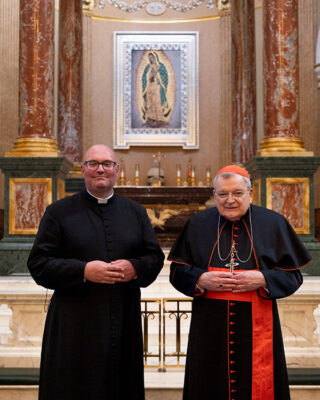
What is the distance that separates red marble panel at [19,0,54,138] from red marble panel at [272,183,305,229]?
10.6 feet

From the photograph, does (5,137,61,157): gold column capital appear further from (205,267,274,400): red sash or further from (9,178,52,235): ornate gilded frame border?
(205,267,274,400): red sash

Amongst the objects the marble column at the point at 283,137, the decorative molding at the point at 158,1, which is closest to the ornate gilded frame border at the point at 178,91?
the decorative molding at the point at 158,1

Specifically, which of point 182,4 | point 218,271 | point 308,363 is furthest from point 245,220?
point 182,4

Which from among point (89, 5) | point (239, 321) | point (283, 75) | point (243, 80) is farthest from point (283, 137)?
point (89, 5)

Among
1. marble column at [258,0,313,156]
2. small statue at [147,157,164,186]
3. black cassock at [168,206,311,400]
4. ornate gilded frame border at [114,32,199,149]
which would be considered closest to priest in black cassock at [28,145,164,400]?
black cassock at [168,206,311,400]

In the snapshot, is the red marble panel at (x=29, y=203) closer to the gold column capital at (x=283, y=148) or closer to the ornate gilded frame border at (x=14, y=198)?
the ornate gilded frame border at (x=14, y=198)

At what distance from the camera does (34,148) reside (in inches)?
290

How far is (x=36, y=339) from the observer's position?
4.77 m

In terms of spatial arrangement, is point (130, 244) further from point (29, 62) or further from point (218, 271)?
point (29, 62)

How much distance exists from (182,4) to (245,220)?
1128cm

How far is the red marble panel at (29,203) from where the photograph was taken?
721cm

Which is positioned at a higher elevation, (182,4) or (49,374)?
(182,4)

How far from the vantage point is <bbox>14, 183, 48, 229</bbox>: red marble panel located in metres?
7.21

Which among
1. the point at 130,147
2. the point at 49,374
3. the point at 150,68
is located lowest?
the point at 49,374
